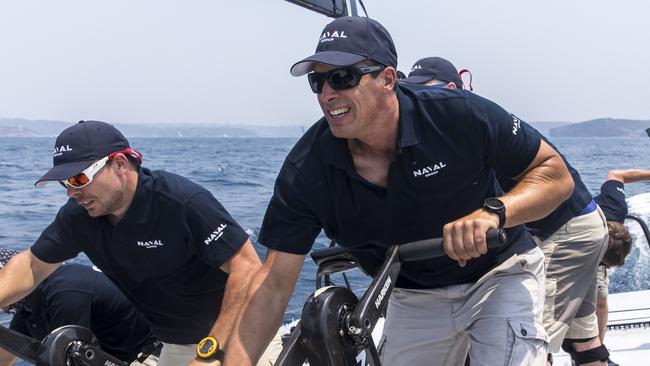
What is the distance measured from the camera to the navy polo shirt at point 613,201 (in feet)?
14.0

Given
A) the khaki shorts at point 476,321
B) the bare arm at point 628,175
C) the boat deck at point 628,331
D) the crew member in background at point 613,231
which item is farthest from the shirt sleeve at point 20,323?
the bare arm at point 628,175

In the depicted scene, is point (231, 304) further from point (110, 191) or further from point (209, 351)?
point (110, 191)

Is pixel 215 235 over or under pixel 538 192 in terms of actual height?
under

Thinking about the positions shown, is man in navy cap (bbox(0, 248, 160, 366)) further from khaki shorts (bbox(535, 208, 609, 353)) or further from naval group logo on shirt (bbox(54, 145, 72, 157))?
khaki shorts (bbox(535, 208, 609, 353))

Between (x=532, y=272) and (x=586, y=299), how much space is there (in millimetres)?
1268

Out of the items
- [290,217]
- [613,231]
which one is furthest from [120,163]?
[613,231]

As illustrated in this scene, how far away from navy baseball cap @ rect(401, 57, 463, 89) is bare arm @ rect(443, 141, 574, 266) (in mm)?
1774

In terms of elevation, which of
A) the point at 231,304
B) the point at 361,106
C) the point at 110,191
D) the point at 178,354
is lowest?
the point at 178,354

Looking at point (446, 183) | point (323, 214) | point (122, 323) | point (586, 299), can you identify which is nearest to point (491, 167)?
point (446, 183)

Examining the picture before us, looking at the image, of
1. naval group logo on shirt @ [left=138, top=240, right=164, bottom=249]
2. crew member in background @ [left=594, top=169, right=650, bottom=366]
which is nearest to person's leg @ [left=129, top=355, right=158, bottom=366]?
naval group logo on shirt @ [left=138, top=240, right=164, bottom=249]

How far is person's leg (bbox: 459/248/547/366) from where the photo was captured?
2.29 meters

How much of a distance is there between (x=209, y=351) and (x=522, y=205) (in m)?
1.01

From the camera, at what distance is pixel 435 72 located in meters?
4.12

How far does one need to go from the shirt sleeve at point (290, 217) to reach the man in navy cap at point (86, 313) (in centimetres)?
146
